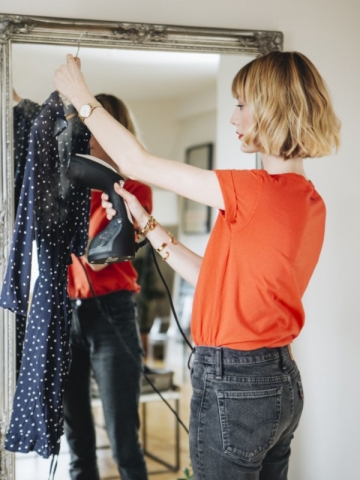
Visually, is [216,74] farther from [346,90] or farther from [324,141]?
[324,141]

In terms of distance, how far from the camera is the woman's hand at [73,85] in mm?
1312

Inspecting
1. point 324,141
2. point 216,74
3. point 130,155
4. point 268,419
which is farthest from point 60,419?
point 216,74

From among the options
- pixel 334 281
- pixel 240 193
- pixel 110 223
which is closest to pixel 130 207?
pixel 110 223

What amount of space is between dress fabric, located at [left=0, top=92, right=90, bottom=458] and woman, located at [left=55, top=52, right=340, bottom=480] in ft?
0.86

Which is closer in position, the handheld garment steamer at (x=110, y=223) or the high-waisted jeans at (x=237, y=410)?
the high-waisted jeans at (x=237, y=410)

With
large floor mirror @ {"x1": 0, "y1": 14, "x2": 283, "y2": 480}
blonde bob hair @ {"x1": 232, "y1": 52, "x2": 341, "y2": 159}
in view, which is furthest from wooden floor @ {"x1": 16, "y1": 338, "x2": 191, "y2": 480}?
blonde bob hair @ {"x1": 232, "y1": 52, "x2": 341, "y2": 159}

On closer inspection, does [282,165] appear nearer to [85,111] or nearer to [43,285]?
[85,111]

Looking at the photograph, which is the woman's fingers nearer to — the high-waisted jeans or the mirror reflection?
the mirror reflection

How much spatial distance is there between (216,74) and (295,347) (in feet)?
2.82

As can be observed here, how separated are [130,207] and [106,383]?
60 cm

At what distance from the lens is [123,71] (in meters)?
1.77

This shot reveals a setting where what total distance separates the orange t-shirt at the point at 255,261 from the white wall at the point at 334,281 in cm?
69

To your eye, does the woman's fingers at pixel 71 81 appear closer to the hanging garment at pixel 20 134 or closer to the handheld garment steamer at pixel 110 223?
the handheld garment steamer at pixel 110 223

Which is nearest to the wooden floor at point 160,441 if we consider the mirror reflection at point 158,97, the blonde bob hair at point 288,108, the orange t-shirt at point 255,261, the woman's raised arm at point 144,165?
the mirror reflection at point 158,97
